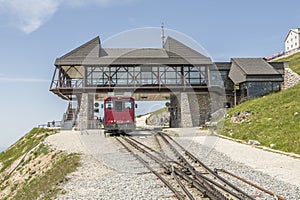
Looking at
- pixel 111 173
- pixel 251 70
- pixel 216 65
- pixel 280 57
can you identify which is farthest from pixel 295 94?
pixel 280 57

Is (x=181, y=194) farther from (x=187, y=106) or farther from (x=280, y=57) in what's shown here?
(x=280, y=57)

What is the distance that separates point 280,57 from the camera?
79812 mm

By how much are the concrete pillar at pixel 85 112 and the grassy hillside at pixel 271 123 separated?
12826mm

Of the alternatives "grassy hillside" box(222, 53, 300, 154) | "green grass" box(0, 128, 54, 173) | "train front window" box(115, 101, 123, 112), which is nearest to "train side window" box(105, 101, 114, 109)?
"train front window" box(115, 101, 123, 112)

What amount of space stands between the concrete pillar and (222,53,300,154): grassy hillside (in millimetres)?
12826

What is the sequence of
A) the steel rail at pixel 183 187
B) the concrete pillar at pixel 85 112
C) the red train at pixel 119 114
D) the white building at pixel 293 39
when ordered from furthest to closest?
1. the white building at pixel 293 39
2. the concrete pillar at pixel 85 112
3. the red train at pixel 119 114
4. the steel rail at pixel 183 187

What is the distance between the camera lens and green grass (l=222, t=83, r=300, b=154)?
652 inches

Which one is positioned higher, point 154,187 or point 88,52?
point 88,52

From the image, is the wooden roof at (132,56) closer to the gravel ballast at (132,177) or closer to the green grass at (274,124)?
the green grass at (274,124)

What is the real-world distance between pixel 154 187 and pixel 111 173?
267 centimetres

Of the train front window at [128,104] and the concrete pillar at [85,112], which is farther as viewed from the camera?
the concrete pillar at [85,112]

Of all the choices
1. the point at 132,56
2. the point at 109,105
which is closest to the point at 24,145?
the point at 109,105

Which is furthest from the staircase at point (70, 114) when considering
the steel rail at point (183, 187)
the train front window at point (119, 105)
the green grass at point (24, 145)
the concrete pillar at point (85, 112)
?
the steel rail at point (183, 187)

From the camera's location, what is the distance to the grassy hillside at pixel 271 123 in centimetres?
1664
